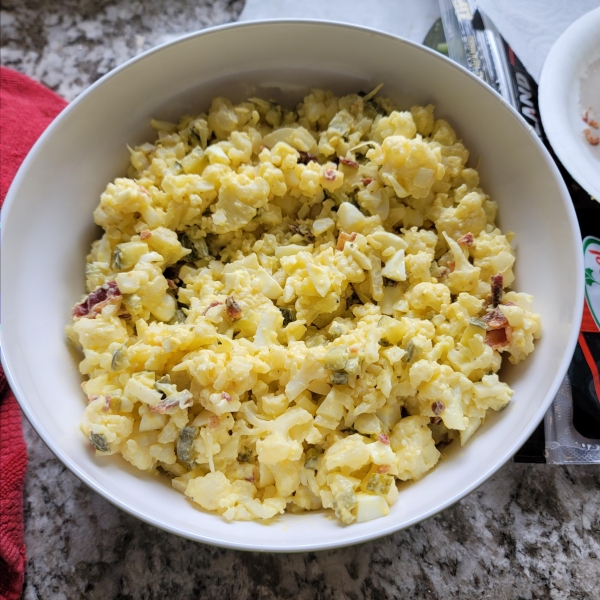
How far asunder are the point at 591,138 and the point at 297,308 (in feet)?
3.04

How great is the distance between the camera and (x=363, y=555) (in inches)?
49.9

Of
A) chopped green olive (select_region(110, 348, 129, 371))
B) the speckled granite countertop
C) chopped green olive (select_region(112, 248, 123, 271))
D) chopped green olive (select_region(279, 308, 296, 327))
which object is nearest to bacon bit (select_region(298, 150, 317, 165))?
chopped green olive (select_region(279, 308, 296, 327))

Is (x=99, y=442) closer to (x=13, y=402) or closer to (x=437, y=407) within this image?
(x=13, y=402)

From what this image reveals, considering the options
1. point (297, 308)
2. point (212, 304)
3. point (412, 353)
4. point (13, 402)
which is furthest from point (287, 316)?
point (13, 402)

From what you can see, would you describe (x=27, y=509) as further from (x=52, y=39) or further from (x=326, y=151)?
(x=52, y=39)

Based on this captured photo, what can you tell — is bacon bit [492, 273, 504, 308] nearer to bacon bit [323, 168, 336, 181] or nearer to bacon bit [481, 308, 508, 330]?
bacon bit [481, 308, 508, 330]

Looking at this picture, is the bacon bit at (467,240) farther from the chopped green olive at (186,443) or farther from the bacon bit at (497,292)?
the chopped green olive at (186,443)

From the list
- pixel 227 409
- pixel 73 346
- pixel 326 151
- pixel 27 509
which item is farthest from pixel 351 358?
pixel 27 509

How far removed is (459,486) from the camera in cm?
105

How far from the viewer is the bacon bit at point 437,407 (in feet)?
3.70

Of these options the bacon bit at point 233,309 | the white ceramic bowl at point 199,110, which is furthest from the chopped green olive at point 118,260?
the bacon bit at point 233,309

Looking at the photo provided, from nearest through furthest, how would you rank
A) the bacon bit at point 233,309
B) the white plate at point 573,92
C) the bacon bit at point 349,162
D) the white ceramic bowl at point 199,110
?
1. the white ceramic bowl at point 199,110
2. the bacon bit at point 233,309
3. the bacon bit at point 349,162
4. the white plate at point 573,92

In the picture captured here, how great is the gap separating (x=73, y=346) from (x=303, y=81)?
2.73 ft

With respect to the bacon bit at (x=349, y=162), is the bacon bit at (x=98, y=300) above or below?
below
